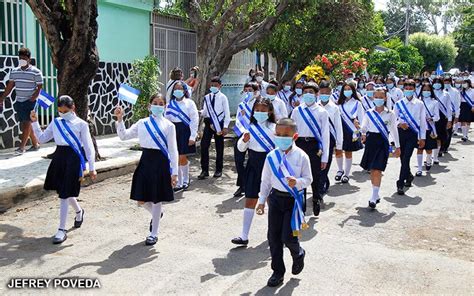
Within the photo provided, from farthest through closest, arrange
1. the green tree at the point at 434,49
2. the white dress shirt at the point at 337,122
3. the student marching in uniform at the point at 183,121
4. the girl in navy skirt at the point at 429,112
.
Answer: the green tree at the point at 434,49 < the girl in navy skirt at the point at 429,112 < the student marching in uniform at the point at 183,121 < the white dress shirt at the point at 337,122

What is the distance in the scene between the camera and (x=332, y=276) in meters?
5.67

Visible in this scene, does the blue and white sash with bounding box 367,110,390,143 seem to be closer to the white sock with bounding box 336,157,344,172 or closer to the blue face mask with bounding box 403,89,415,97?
the blue face mask with bounding box 403,89,415,97

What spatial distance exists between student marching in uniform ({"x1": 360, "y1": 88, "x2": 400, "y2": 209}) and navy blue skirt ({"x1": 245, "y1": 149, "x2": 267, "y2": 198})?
2.55 meters

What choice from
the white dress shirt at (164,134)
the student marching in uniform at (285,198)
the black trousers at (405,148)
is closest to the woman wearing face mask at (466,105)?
the black trousers at (405,148)

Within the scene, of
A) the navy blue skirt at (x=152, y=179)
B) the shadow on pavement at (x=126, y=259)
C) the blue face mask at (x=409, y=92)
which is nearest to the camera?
the shadow on pavement at (x=126, y=259)

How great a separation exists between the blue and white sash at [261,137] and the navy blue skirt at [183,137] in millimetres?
3121

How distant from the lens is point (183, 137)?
32.1 ft

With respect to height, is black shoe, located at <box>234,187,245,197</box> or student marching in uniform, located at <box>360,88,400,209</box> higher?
student marching in uniform, located at <box>360,88,400,209</box>

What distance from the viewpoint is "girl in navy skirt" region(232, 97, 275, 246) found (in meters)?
6.61

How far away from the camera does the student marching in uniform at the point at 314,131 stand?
26.0 feet

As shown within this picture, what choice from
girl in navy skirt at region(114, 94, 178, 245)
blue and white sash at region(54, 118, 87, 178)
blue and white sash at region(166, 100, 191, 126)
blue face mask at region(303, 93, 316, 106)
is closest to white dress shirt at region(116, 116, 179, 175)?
girl in navy skirt at region(114, 94, 178, 245)

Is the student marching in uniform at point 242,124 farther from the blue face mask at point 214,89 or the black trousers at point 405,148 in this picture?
the black trousers at point 405,148

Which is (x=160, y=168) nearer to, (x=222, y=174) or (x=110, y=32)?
(x=222, y=174)

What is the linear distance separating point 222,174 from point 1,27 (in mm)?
5435
